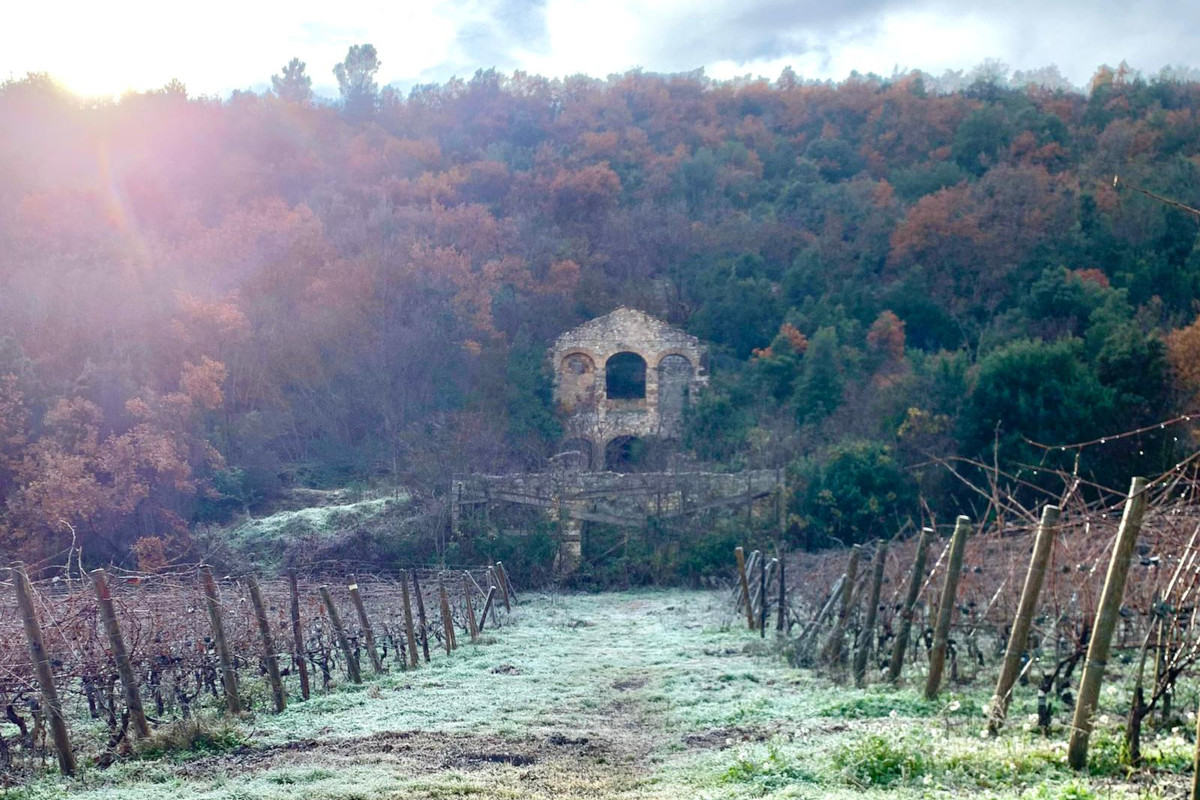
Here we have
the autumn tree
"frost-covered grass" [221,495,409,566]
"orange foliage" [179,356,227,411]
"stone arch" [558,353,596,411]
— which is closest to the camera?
"frost-covered grass" [221,495,409,566]

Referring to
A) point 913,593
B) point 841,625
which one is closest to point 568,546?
point 841,625

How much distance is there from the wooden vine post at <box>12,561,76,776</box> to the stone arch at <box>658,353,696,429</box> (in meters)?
24.1

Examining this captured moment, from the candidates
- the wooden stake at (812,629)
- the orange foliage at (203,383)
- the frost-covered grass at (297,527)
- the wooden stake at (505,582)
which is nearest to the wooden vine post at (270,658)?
the wooden stake at (812,629)

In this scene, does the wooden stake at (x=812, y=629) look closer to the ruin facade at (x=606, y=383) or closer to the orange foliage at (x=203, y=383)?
the orange foliage at (x=203, y=383)

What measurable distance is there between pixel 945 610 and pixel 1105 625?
213cm

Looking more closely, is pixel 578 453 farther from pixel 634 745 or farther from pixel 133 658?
pixel 634 745

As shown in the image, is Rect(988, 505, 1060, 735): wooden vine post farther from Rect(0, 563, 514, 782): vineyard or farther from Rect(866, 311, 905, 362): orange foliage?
Rect(866, 311, 905, 362): orange foliage

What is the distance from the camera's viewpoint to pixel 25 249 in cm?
2983

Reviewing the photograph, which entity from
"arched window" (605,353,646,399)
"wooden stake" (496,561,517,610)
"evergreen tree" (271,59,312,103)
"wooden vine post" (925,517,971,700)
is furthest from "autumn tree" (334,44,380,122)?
"wooden vine post" (925,517,971,700)

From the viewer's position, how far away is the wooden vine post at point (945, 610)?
7129 millimetres

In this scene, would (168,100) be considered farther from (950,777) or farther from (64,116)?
(950,777)

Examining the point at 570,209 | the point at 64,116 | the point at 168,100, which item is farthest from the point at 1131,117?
the point at 64,116

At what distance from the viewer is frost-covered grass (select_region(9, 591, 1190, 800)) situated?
538 cm

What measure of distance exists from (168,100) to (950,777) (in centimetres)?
4413
